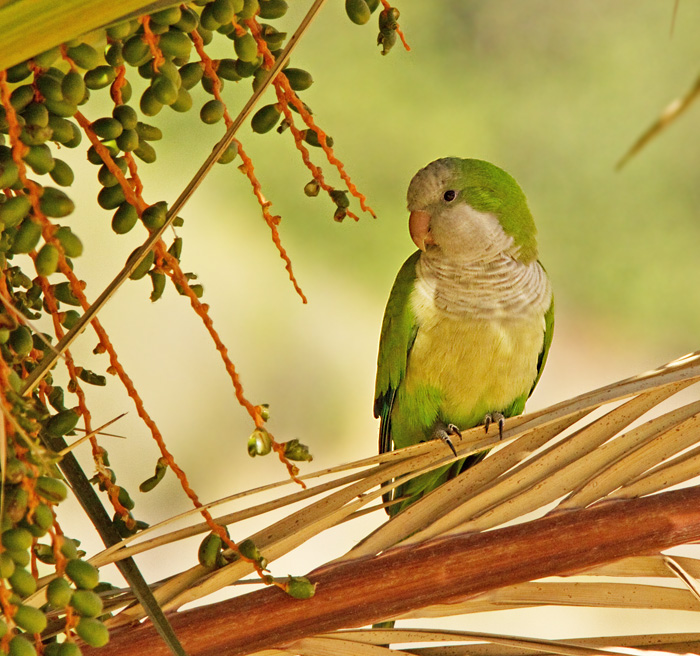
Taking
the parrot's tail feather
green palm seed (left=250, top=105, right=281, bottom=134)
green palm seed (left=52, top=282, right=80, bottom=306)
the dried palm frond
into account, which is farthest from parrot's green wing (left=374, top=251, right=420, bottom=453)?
green palm seed (left=52, top=282, right=80, bottom=306)

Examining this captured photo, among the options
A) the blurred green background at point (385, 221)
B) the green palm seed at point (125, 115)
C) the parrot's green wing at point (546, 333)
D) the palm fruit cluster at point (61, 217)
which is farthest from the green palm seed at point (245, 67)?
the blurred green background at point (385, 221)

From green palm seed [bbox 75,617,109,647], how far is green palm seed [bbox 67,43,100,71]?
34 centimetres

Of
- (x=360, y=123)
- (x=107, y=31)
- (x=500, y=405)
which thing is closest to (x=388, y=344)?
(x=500, y=405)

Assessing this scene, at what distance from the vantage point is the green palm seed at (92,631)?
50 cm

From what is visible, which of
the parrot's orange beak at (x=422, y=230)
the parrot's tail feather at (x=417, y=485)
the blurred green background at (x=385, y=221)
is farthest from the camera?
the blurred green background at (x=385, y=221)

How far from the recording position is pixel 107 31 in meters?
0.52

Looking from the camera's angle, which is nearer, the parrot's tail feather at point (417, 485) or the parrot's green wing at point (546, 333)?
the parrot's tail feather at point (417, 485)

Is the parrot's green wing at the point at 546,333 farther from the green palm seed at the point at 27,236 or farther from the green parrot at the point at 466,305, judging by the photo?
the green palm seed at the point at 27,236

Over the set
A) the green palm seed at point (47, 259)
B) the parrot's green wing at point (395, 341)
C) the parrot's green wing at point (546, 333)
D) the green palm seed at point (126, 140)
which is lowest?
the green palm seed at point (47, 259)

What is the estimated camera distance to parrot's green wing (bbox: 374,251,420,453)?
1369mm

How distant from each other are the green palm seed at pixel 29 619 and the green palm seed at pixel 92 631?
28 mm

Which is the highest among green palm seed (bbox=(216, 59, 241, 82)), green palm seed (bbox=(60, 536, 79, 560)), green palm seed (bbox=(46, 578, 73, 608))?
green palm seed (bbox=(216, 59, 241, 82))

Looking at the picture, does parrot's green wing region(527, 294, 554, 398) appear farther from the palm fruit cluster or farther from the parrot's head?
the palm fruit cluster

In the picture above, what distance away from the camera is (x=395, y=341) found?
1387mm
